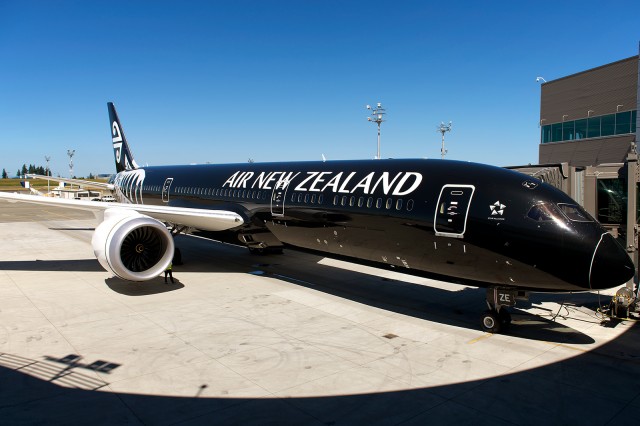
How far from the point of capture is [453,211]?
961 centimetres

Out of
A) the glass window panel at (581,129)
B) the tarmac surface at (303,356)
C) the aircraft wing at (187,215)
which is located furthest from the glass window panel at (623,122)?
the aircraft wing at (187,215)

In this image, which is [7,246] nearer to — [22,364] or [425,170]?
[22,364]

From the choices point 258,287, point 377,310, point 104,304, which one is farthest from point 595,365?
point 104,304

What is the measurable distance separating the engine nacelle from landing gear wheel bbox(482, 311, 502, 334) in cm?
877

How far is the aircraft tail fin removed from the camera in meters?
28.9

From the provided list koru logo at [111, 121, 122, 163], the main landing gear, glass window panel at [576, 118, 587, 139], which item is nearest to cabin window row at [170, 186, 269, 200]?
the main landing gear

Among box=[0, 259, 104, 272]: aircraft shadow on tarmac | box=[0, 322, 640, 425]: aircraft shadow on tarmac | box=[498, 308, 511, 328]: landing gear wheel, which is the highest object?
box=[498, 308, 511, 328]: landing gear wheel

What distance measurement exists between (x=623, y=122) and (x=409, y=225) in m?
23.8

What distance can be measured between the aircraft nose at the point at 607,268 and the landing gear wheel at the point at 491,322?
214 cm

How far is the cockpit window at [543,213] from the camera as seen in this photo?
8.58m

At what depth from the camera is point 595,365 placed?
817cm

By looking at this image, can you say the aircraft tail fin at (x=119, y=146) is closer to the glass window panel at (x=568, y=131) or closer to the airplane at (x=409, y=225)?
the airplane at (x=409, y=225)

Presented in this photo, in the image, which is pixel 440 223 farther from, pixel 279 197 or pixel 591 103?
pixel 591 103

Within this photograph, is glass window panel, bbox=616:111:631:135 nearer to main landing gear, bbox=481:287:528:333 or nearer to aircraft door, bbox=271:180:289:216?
main landing gear, bbox=481:287:528:333
